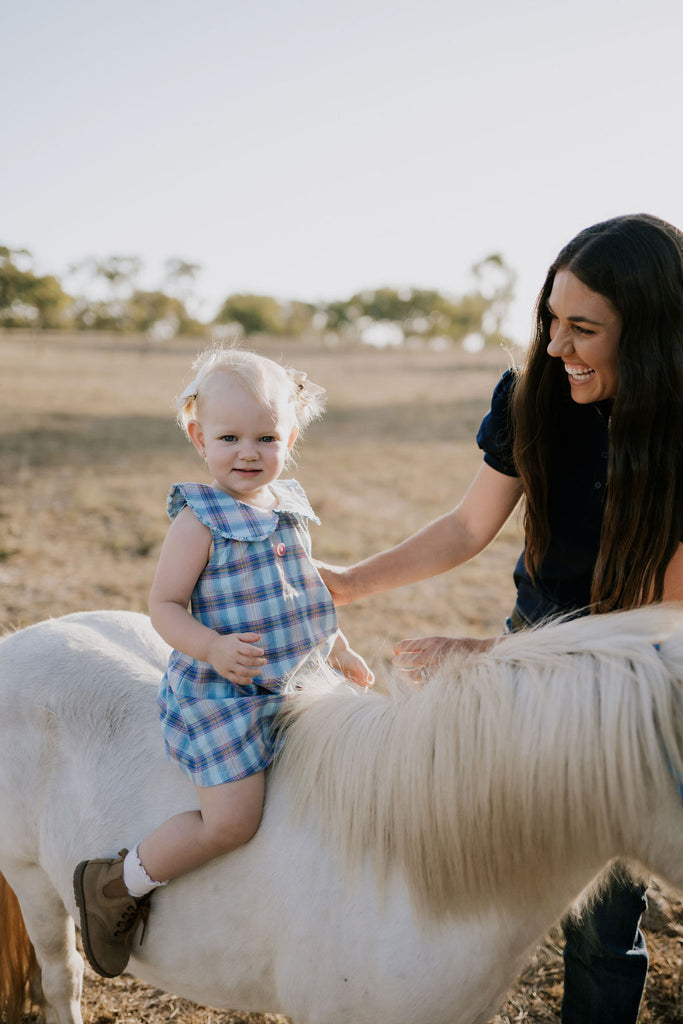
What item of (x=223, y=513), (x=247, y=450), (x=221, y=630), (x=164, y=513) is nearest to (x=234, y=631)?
(x=221, y=630)

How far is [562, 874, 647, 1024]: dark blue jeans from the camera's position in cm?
192

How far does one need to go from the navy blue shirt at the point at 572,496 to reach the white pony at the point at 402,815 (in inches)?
20.1

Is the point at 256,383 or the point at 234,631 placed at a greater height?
the point at 256,383

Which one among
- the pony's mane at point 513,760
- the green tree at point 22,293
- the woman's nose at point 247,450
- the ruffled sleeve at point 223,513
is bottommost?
the pony's mane at point 513,760

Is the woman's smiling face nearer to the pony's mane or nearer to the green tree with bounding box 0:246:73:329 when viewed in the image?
the pony's mane

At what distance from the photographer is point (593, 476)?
6.18 ft

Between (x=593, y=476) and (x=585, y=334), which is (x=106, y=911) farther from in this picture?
(x=585, y=334)

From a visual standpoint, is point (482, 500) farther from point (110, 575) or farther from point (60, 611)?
point (110, 575)

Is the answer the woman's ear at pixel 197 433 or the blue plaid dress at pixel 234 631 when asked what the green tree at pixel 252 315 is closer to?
the woman's ear at pixel 197 433

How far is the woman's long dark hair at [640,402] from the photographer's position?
1638 mm

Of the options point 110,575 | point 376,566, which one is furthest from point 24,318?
point 376,566

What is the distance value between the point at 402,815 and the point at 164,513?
673 cm

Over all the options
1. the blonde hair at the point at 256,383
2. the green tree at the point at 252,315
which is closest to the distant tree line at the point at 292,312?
the green tree at the point at 252,315

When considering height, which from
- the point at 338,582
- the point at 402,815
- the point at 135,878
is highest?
the point at 338,582
